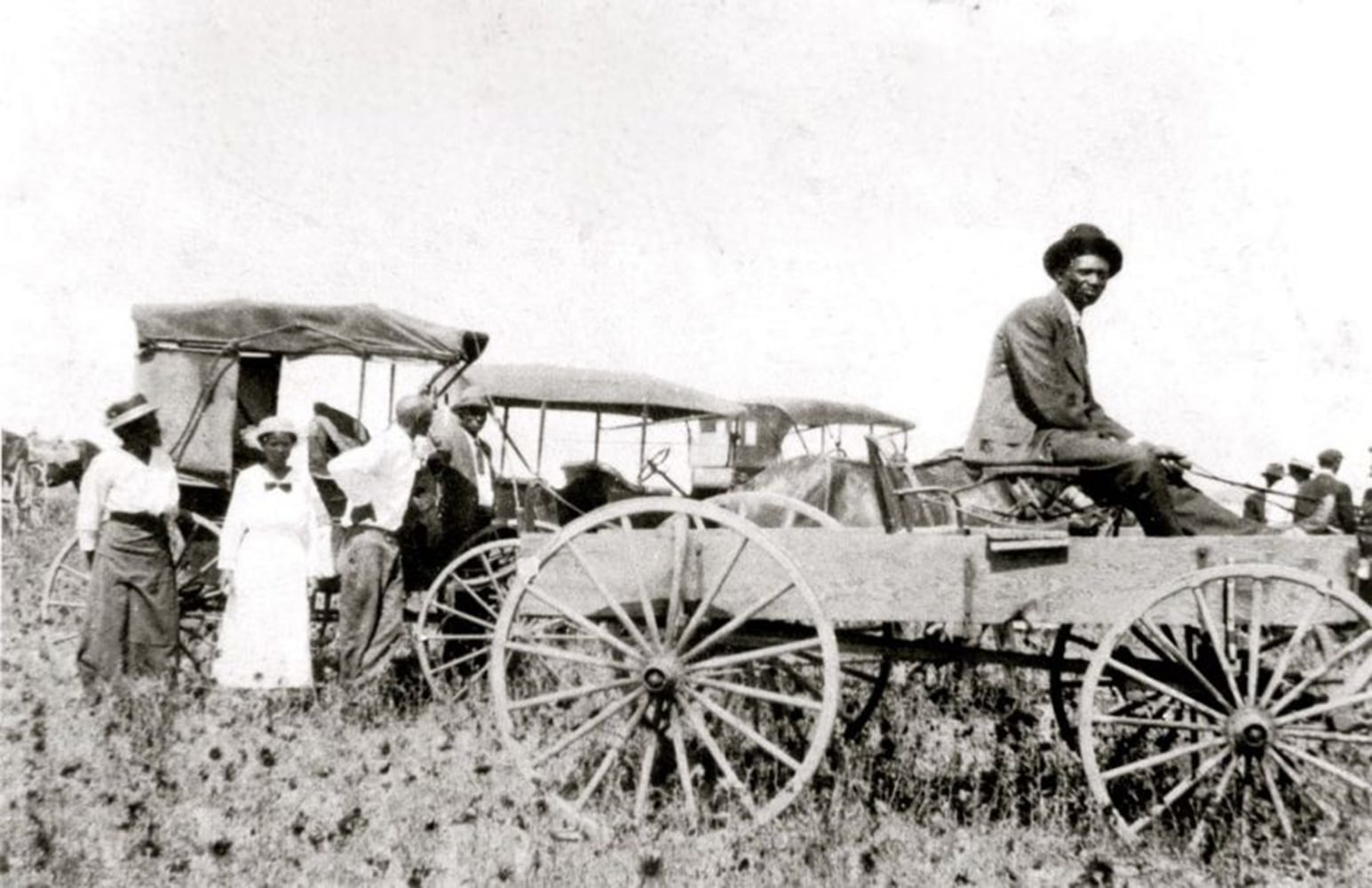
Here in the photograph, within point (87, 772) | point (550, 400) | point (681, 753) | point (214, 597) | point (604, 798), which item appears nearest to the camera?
point (681, 753)

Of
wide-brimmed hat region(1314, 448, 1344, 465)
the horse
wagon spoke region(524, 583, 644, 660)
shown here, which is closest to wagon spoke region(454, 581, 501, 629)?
the horse

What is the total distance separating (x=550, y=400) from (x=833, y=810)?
9698 mm

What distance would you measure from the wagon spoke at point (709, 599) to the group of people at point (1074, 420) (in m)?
1.22

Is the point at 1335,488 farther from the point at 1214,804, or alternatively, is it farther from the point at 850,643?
the point at 1214,804

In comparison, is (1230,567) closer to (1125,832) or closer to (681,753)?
(1125,832)

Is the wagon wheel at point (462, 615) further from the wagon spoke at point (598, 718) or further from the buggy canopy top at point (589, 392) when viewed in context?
the buggy canopy top at point (589, 392)

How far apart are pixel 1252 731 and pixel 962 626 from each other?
1.11 m

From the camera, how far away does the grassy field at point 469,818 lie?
4.30 m

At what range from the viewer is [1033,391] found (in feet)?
17.8

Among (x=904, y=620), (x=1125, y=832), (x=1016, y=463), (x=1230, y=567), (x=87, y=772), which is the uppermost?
(x=1016, y=463)

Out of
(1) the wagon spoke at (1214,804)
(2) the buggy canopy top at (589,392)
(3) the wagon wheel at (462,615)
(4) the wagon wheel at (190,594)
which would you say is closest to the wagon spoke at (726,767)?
(1) the wagon spoke at (1214,804)

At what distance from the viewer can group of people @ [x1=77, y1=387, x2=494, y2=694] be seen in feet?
24.1

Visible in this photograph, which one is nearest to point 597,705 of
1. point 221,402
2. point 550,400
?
point 221,402

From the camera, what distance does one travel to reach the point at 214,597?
893 centimetres
